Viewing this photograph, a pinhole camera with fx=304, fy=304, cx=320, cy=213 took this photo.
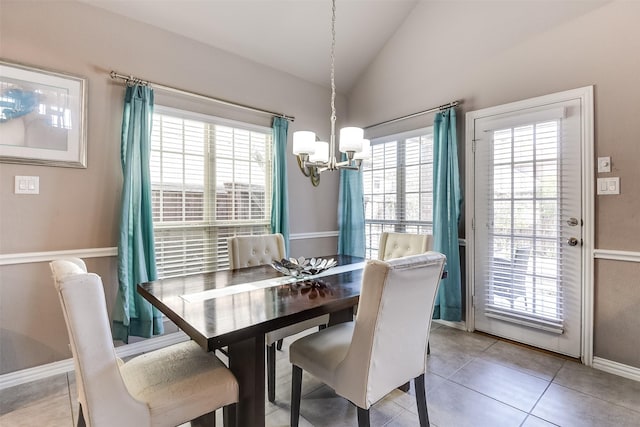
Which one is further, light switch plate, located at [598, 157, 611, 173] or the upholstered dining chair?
the upholstered dining chair

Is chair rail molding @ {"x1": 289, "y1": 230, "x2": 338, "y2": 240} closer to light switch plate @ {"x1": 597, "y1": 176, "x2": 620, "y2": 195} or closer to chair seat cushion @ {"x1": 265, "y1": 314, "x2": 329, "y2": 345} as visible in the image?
chair seat cushion @ {"x1": 265, "y1": 314, "x2": 329, "y2": 345}

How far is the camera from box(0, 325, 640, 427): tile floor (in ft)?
5.75

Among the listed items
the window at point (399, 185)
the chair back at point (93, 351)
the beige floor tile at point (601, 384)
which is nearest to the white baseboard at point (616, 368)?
the beige floor tile at point (601, 384)

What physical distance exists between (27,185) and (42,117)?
50 cm

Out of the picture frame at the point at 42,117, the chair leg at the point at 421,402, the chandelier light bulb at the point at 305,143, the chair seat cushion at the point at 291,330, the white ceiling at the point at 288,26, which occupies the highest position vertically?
the white ceiling at the point at 288,26

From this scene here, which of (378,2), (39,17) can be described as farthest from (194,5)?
(378,2)

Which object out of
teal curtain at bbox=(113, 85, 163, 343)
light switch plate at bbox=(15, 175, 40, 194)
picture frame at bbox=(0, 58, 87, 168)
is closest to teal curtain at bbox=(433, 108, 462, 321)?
teal curtain at bbox=(113, 85, 163, 343)

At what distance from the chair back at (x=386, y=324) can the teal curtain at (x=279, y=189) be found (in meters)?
2.02

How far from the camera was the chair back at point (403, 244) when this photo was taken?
243 centimetres

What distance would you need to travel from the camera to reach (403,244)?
2.57m

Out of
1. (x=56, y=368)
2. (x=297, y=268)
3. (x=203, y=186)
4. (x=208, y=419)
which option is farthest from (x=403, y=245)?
(x=56, y=368)

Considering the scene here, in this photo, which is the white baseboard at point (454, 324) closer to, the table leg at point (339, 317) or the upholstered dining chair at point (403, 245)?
the upholstered dining chair at point (403, 245)

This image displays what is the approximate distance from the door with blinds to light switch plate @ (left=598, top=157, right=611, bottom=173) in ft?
0.38

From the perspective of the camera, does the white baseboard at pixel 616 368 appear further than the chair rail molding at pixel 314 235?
No
